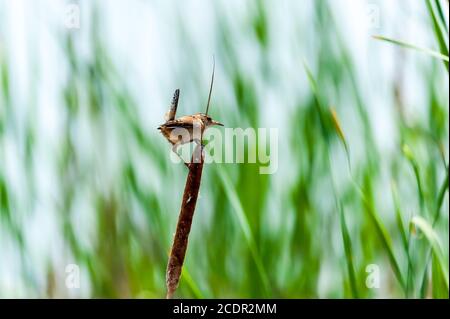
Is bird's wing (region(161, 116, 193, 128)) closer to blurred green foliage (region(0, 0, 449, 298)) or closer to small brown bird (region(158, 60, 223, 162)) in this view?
small brown bird (region(158, 60, 223, 162))

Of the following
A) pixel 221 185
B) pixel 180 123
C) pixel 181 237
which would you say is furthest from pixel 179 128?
pixel 221 185

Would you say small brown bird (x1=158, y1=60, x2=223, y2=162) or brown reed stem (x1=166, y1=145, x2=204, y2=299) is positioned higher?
small brown bird (x1=158, y1=60, x2=223, y2=162)

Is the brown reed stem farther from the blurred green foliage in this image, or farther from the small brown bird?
the blurred green foliage

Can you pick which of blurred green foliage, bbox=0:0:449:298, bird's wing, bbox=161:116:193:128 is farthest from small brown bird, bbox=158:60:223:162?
blurred green foliage, bbox=0:0:449:298

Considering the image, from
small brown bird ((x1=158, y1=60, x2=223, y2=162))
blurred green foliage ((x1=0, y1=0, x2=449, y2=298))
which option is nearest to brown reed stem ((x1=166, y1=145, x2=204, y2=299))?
small brown bird ((x1=158, y1=60, x2=223, y2=162))

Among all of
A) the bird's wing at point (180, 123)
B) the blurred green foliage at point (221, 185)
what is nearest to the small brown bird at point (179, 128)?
the bird's wing at point (180, 123)

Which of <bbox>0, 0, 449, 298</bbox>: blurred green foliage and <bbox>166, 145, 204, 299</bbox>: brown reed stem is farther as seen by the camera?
<bbox>0, 0, 449, 298</bbox>: blurred green foliage
